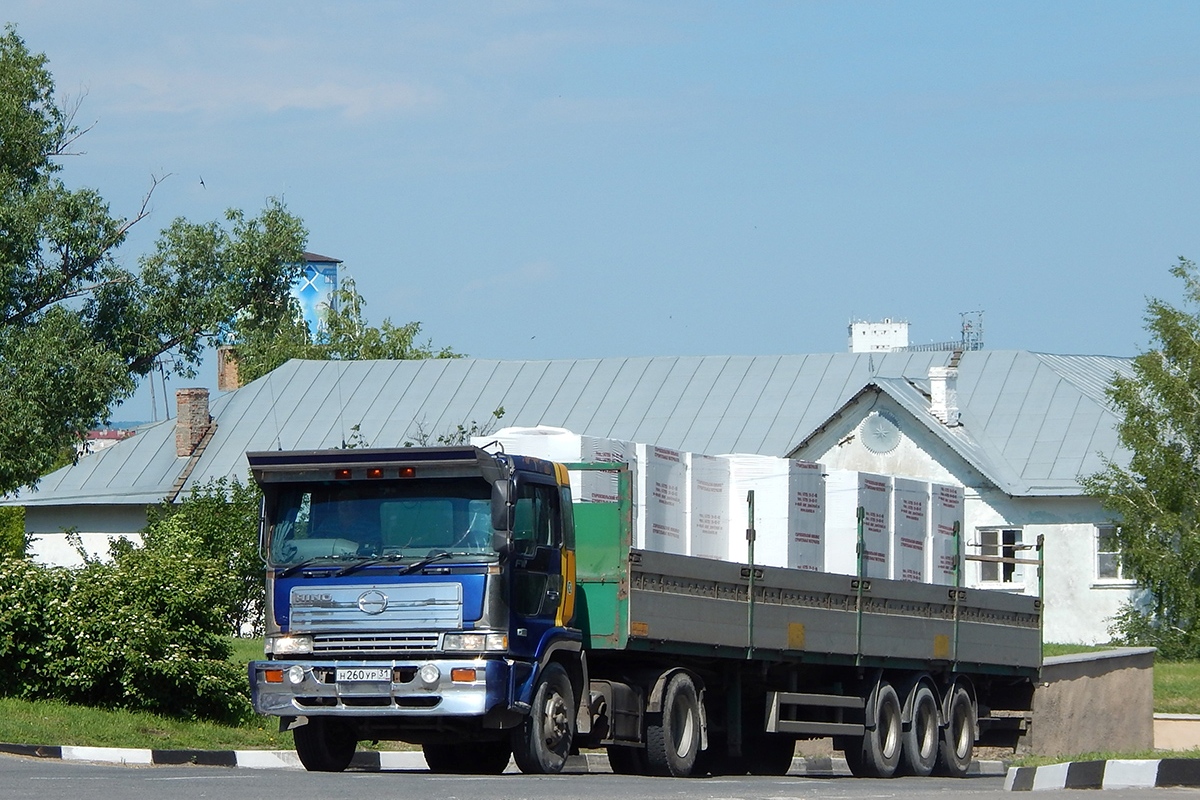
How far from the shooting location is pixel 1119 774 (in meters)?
12.7

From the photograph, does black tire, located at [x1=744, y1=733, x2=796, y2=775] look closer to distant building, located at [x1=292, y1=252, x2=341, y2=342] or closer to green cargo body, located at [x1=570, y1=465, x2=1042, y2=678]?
green cargo body, located at [x1=570, y1=465, x2=1042, y2=678]

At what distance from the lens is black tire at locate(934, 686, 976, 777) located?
1942 centimetres

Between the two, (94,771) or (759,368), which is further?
(759,368)

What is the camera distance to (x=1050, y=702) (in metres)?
24.0

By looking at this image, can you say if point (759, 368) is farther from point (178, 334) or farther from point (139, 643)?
point (139, 643)

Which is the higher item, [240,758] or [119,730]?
[119,730]

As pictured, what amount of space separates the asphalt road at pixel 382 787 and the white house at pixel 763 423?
24.4 m

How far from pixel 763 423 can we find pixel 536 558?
1324 inches

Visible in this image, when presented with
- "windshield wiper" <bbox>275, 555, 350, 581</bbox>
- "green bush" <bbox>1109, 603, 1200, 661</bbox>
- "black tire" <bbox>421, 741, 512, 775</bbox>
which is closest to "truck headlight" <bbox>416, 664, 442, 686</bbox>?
"windshield wiper" <bbox>275, 555, 350, 581</bbox>

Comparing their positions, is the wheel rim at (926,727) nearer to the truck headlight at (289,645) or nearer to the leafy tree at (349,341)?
the truck headlight at (289,645)

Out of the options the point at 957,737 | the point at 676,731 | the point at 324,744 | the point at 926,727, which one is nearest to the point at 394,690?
the point at 324,744

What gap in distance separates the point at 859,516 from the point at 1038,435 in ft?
93.1

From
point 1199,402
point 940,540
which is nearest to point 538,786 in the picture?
point 940,540

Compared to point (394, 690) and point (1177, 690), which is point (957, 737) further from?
point (1177, 690)
